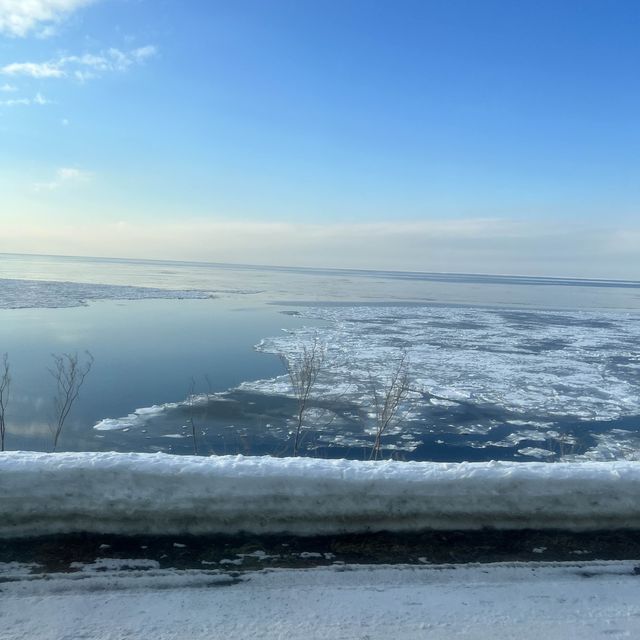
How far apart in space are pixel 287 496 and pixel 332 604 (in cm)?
64

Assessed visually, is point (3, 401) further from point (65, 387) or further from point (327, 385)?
point (327, 385)

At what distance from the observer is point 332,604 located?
2535mm

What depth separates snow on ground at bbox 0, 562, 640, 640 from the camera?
2.37 meters

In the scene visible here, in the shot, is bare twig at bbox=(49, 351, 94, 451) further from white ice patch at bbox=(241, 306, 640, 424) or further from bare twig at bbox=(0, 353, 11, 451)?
white ice patch at bbox=(241, 306, 640, 424)

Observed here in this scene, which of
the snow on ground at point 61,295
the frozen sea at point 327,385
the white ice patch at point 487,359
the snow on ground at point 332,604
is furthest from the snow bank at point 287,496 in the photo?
the snow on ground at point 61,295

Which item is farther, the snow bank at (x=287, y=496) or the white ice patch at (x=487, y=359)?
the white ice patch at (x=487, y=359)

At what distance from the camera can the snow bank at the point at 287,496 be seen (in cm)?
296

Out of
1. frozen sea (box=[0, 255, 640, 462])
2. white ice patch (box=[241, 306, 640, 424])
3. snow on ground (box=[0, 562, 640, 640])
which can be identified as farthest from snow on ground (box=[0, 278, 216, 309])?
snow on ground (box=[0, 562, 640, 640])

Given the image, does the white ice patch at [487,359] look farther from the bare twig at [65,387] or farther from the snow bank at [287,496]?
the snow bank at [287,496]

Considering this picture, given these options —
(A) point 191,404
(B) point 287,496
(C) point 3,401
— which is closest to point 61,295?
(C) point 3,401

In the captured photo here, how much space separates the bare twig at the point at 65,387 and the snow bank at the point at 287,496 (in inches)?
230

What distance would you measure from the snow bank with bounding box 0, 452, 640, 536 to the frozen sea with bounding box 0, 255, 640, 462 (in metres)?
5.83

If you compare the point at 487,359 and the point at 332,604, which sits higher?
the point at 332,604

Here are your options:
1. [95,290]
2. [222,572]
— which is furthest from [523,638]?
[95,290]
